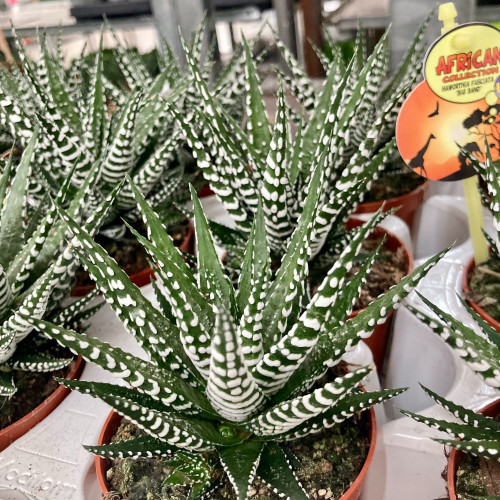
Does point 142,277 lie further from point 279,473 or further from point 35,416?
point 279,473

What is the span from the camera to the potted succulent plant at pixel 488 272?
688 mm

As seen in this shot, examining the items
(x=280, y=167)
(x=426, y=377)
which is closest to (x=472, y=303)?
(x=426, y=377)

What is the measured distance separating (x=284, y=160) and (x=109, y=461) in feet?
1.48

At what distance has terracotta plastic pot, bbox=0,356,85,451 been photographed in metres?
0.74

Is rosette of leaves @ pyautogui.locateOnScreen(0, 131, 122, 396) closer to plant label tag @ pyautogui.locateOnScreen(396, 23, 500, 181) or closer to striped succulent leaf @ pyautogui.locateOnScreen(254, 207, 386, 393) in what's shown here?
striped succulent leaf @ pyautogui.locateOnScreen(254, 207, 386, 393)

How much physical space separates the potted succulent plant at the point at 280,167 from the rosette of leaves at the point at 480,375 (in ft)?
0.77

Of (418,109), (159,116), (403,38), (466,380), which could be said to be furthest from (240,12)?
(466,380)

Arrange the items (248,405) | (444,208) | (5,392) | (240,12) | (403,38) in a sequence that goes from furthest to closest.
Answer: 1. (240,12)
2. (403,38)
3. (444,208)
4. (5,392)
5. (248,405)

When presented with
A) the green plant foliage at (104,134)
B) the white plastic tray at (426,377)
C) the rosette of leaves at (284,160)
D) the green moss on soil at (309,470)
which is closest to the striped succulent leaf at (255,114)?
the rosette of leaves at (284,160)

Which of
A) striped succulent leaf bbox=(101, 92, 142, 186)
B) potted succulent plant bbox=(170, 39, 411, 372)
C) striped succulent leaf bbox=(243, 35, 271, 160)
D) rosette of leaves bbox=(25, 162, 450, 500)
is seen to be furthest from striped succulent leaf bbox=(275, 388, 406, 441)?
striped succulent leaf bbox=(101, 92, 142, 186)

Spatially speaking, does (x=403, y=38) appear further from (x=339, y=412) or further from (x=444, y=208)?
(x=339, y=412)

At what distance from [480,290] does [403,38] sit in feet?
3.13

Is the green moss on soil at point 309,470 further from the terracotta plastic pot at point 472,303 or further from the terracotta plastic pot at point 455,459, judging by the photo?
the terracotta plastic pot at point 472,303

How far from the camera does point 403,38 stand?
4.97 ft
